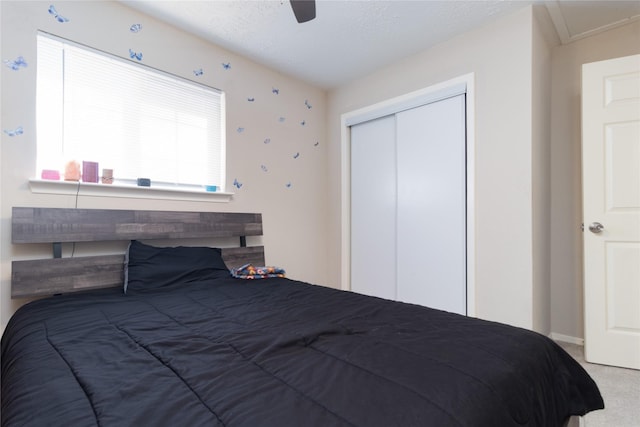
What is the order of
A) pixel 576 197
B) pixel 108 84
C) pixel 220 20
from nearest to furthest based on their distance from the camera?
pixel 108 84, pixel 220 20, pixel 576 197

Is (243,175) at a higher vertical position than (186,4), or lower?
lower

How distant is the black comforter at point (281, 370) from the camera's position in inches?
25.6

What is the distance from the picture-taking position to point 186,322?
126cm

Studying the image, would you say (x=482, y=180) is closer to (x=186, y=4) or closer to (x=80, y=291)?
(x=186, y=4)

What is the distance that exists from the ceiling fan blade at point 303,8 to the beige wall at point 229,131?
1376 mm

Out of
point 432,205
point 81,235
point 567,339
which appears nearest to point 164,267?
point 81,235

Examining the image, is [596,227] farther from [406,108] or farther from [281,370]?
[281,370]

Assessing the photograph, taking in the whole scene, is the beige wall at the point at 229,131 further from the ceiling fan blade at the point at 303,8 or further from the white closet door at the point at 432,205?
the ceiling fan blade at the point at 303,8

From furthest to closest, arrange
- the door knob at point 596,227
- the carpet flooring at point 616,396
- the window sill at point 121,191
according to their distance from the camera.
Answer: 1. the door knob at point 596,227
2. the window sill at point 121,191
3. the carpet flooring at point 616,396

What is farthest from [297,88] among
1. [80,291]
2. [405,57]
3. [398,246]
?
[80,291]

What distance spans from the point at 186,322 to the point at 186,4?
2090 mm

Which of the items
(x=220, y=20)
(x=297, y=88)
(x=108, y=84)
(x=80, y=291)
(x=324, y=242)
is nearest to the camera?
(x=80, y=291)

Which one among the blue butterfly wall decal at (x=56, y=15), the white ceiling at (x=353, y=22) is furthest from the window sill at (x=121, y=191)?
the white ceiling at (x=353, y=22)

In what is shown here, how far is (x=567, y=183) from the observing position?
8.55 feet
